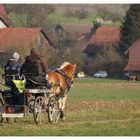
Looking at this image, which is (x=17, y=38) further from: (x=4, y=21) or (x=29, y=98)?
(x=29, y=98)

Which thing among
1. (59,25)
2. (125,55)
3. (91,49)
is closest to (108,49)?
(125,55)

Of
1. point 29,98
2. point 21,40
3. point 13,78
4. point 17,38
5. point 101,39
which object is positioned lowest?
point 101,39

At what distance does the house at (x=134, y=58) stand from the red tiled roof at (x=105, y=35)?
44.7 ft

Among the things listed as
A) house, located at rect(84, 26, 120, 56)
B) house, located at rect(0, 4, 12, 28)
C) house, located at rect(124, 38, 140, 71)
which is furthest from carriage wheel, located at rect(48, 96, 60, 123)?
house, located at rect(84, 26, 120, 56)

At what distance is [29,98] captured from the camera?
1881cm

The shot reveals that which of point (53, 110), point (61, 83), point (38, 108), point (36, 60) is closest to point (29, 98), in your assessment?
point (38, 108)

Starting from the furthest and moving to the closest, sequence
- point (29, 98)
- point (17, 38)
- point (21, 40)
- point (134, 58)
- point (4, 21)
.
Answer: point (134, 58) → point (4, 21) → point (17, 38) → point (21, 40) → point (29, 98)

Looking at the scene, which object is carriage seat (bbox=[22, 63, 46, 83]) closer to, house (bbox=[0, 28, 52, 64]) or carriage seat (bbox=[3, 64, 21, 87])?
carriage seat (bbox=[3, 64, 21, 87])

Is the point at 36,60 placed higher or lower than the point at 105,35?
higher

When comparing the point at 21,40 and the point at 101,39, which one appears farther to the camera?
the point at 101,39

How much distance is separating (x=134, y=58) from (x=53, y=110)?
250ft

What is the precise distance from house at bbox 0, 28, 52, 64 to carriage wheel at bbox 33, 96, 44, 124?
182 ft

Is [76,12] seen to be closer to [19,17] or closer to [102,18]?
[102,18]

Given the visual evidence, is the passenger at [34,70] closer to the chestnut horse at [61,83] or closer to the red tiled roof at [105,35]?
the chestnut horse at [61,83]
